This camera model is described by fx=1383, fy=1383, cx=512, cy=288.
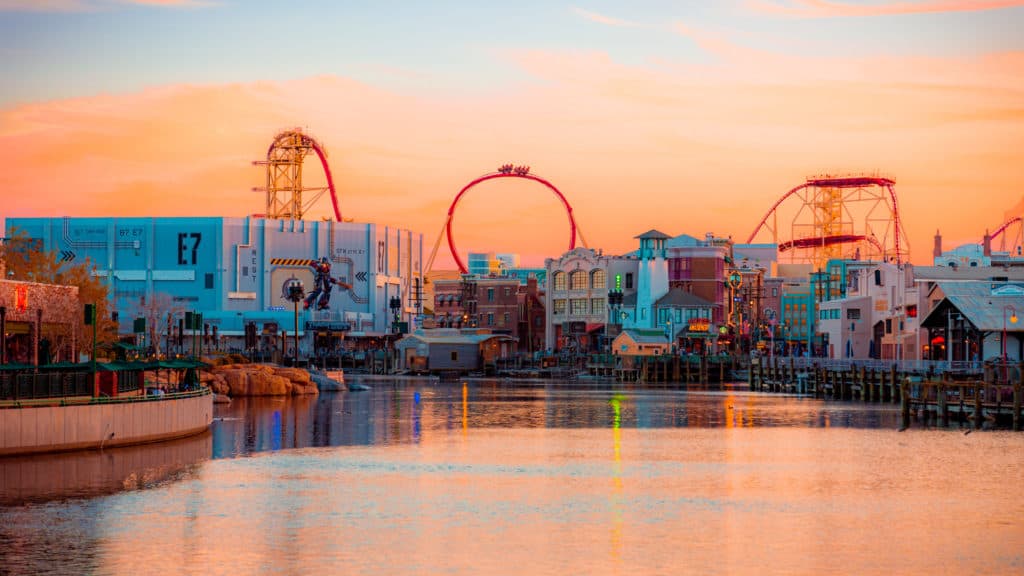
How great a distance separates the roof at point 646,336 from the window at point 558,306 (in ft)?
91.2

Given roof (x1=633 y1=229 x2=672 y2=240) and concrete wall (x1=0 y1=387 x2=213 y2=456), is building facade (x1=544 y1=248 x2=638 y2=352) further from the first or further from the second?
concrete wall (x1=0 y1=387 x2=213 y2=456)

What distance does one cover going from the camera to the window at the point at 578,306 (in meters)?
175

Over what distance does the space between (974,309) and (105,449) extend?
205ft

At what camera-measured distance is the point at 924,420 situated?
6981cm

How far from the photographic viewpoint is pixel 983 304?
9156 centimetres

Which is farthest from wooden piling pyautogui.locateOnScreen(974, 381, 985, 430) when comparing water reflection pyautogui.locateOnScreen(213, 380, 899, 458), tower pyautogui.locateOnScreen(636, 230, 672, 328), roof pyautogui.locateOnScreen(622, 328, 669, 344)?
tower pyautogui.locateOnScreen(636, 230, 672, 328)

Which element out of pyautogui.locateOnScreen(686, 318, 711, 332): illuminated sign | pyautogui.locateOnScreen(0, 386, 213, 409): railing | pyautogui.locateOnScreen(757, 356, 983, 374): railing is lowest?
pyautogui.locateOnScreen(0, 386, 213, 409): railing

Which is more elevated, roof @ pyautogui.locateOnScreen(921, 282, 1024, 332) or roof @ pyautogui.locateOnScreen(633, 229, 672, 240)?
roof @ pyautogui.locateOnScreen(633, 229, 672, 240)

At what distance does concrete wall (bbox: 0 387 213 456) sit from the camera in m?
42.9

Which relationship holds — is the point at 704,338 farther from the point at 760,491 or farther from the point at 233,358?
the point at 760,491

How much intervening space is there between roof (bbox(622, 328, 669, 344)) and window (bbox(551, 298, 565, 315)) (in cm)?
2778

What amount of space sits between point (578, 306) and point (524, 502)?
139m

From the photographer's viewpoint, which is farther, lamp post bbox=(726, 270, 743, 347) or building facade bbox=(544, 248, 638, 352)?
building facade bbox=(544, 248, 638, 352)

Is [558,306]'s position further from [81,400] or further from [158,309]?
[81,400]
